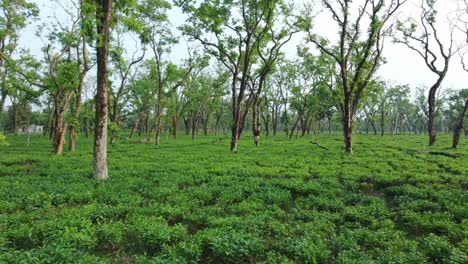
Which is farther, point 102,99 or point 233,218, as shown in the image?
point 102,99

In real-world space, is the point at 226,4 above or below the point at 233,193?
above

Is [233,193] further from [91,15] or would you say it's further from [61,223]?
[91,15]

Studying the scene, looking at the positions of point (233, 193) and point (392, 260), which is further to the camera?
point (233, 193)

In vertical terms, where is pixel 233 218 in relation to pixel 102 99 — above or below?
below

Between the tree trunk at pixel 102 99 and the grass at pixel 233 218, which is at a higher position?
the tree trunk at pixel 102 99

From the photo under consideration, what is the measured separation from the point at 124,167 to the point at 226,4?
606 inches

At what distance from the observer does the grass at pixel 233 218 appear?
5805mm

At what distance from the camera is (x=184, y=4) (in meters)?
22.2

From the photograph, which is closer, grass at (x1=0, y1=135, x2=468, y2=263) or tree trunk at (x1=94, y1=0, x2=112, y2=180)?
grass at (x1=0, y1=135, x2=468, y2=263)

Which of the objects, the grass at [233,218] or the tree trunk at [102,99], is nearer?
the grass at [233,218]

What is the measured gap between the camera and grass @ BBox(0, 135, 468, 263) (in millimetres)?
5805

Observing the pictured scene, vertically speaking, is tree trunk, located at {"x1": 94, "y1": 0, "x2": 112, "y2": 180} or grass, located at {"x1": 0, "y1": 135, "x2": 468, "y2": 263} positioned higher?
tree trunk, located at {"x1": 94, "y1": 0, "x2": 112, "y2": 180}

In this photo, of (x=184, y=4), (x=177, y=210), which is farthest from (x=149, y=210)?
(x=184, y=4)

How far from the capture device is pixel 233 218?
7.56 metres
